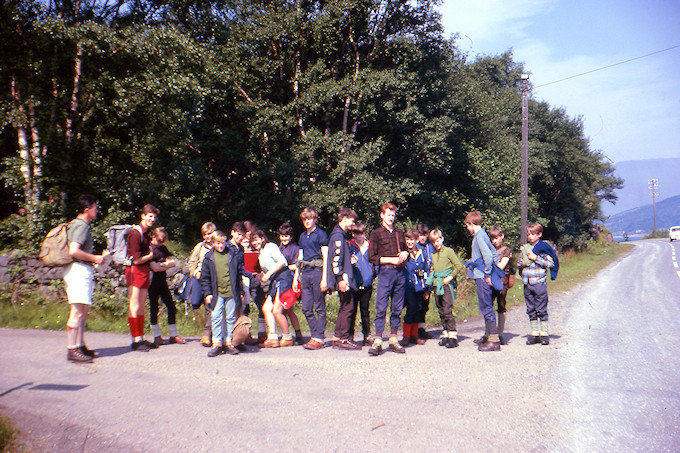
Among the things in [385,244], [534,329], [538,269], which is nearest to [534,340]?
[534,329]

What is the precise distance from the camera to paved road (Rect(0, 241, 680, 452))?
3807 mm

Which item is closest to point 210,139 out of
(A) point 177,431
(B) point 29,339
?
(B) point 29,339

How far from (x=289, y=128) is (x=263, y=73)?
2432 mm

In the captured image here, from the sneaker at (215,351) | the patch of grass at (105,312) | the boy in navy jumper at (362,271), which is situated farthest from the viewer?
the patch of grass at (105,312)

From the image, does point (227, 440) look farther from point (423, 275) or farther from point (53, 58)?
point (53, 58)

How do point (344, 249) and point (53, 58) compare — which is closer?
point (344, 249)

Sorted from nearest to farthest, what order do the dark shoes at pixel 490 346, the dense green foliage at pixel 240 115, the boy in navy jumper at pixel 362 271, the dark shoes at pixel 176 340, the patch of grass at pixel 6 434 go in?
the patch of grass at pixel 6 434 → the dark shoes at pixel 490 346 → the boy in navy jumper at pixel 362 271 → the dark shoes at pixel 176 340 → the dense green foliage at pixel 240 115

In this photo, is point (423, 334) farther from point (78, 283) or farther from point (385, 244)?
point (78, 283)

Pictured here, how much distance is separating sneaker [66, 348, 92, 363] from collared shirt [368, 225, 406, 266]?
12.6 ft

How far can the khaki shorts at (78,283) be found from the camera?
608 centimetres

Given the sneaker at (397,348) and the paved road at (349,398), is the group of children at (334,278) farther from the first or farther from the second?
the paved road at (349,398)

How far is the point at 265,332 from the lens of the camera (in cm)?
779


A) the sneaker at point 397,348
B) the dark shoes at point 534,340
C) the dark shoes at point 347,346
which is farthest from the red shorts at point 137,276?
the dark shoes at point 534,340

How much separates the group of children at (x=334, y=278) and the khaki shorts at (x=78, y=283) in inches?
29.9
